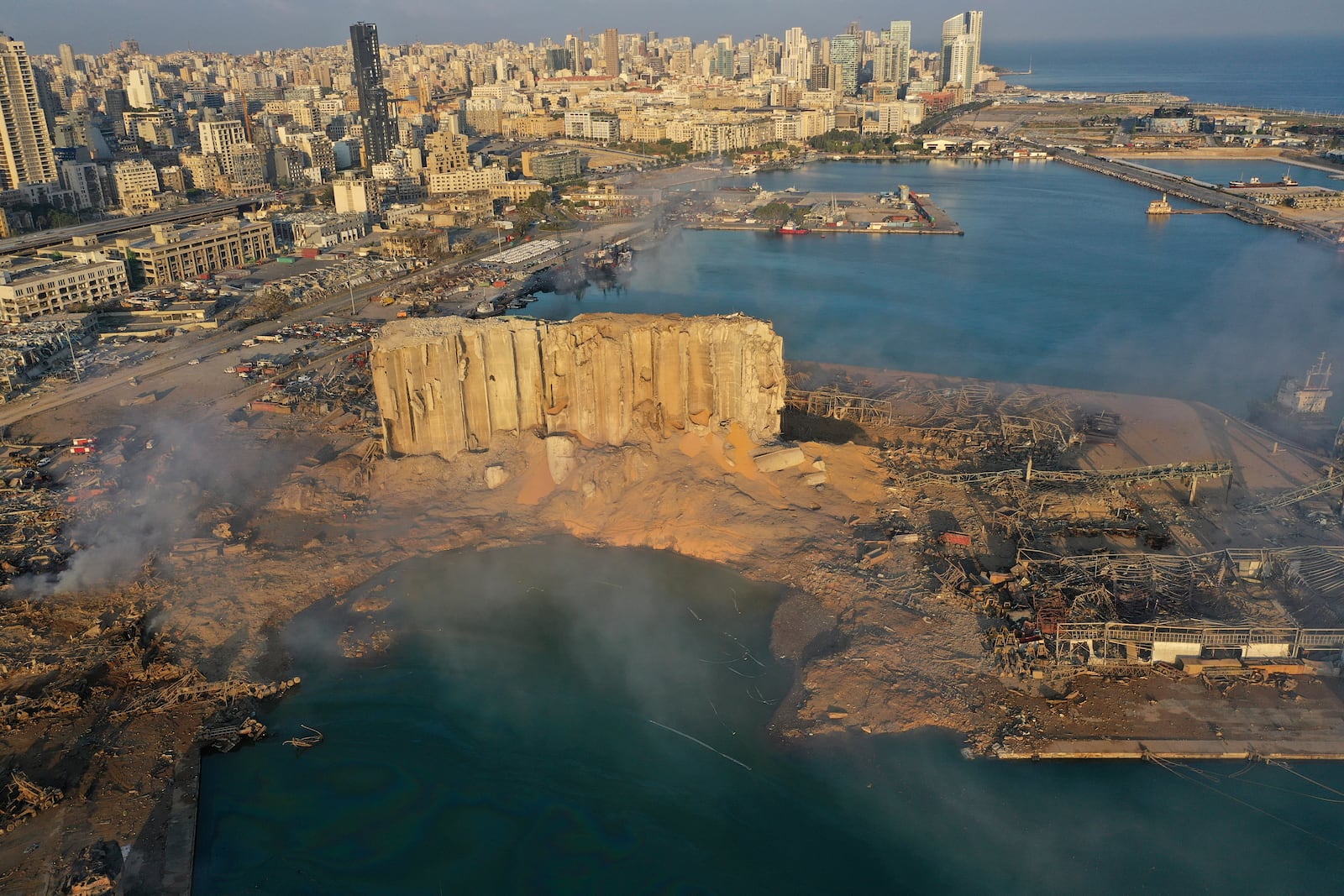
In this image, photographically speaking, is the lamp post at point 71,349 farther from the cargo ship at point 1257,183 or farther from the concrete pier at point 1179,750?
the cargo ship at point 1257,183

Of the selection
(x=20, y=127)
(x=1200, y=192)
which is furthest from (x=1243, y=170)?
(x=20, y=127)

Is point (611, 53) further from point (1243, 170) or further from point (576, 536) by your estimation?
point (576, 536)

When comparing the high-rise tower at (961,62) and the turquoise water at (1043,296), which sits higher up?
the high-rise tower at (961,62)

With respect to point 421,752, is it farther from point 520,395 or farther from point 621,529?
point 520,395

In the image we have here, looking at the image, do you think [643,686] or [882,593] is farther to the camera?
[882,593]

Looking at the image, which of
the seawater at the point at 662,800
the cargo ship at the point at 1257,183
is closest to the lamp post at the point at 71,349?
the seawater at the point at 662,800

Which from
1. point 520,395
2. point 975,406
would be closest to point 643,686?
point 520,395
